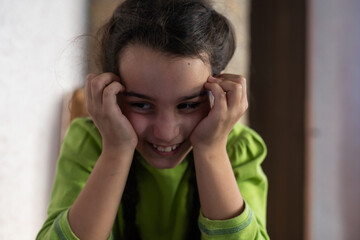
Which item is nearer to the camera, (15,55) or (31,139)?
(15,55)

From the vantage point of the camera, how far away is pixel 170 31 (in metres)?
0.70

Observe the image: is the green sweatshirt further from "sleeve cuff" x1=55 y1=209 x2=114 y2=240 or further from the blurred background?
the blurred background

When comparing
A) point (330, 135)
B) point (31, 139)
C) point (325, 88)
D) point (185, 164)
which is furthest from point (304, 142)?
point (31, 139)

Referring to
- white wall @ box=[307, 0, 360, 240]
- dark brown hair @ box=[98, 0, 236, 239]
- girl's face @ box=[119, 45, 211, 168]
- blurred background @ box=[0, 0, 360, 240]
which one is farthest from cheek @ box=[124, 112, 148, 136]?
white wall @ box=[307, 0, 360, 240]

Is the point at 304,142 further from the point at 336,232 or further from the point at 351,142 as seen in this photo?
the point at 336,232

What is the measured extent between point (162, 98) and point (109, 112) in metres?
0.11

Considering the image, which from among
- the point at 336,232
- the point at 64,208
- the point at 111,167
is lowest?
the point at 336,232

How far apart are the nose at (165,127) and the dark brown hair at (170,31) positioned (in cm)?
11

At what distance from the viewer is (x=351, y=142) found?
71.9 inches

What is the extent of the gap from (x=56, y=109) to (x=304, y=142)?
3.65ft

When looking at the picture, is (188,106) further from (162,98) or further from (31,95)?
(31,95)

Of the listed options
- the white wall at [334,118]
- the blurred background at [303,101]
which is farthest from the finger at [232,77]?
the white wall at [334,118]

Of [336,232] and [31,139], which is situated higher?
[31,139]

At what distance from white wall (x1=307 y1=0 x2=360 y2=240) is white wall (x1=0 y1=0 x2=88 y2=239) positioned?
1.10 m
